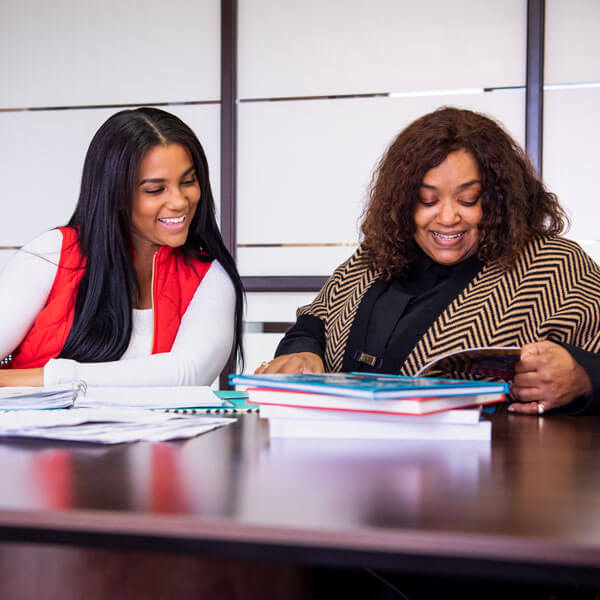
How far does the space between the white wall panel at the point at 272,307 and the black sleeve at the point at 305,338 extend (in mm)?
1522

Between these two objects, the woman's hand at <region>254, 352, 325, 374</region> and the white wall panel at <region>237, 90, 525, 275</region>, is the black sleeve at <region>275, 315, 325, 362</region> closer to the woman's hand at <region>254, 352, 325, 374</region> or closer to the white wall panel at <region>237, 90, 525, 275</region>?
the woman's hand at <region>254, 352, 325, 374</region>

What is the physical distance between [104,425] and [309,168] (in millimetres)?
2498

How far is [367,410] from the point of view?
2.61 ft

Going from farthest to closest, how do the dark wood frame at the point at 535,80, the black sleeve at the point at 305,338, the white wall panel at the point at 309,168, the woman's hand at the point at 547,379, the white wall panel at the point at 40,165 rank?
1. the white wall panel at the point at 40,165
2. the white wall panel at the point at 309,168
3. the dark wood frame at the point at 535,80
4. the black sleeve at the point at 305,338
5. the woman's hand at the point at 547,379

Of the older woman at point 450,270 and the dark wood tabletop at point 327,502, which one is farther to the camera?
the older woman at point 450,270

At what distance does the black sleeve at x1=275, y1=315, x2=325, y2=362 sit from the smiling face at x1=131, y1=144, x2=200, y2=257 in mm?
401

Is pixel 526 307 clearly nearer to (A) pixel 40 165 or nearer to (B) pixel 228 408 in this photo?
(B) pixel 228 408

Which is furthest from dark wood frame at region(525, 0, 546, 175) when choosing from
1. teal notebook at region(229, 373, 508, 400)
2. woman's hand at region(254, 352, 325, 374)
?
teal notebook at region(229, 373, 508, 400)

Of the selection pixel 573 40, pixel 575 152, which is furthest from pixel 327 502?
pixel 573 40

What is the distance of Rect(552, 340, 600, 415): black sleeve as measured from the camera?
1.15 metres

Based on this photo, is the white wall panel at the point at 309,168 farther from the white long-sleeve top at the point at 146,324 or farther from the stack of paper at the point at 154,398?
the stack of paper at the point at 154,398

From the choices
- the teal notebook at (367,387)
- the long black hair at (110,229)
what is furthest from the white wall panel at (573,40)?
the teal notebook at (367,387)

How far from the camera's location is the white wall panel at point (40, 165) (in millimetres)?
3387

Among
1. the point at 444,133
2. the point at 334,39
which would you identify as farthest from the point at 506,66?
the point at 444,133
